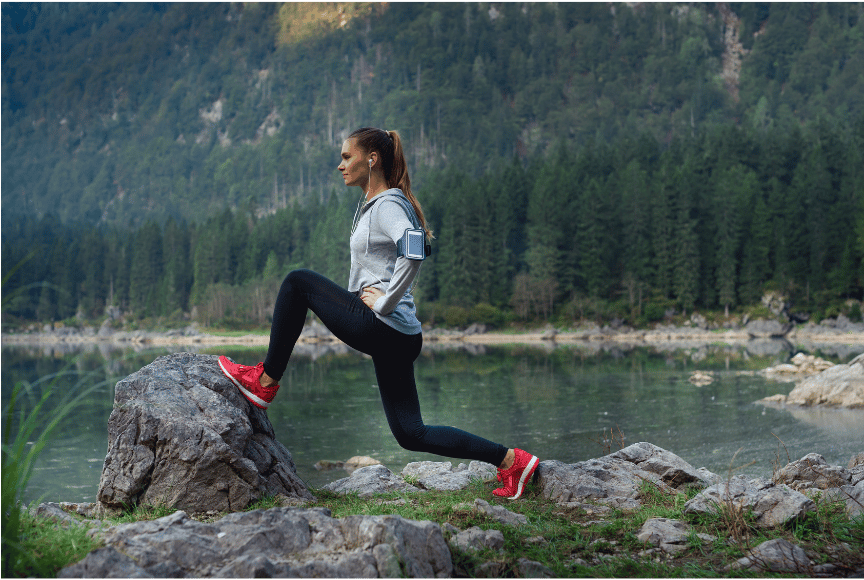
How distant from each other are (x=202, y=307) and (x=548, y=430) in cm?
8704

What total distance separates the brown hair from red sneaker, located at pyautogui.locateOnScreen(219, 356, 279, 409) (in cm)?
155

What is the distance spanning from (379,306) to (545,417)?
17.5 metres

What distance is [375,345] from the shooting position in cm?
445

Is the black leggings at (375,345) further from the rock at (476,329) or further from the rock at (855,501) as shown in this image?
the rock at (476,329)

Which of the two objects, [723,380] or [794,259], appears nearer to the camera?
[723,380]

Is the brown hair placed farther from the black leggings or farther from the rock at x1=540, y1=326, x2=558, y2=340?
the rock at x1=540, y1=326, x2=558, y2=340

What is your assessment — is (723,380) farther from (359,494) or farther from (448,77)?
(448,77)

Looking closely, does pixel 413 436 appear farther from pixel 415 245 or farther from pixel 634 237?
pixel 634 237

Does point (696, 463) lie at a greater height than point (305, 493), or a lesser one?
lesser

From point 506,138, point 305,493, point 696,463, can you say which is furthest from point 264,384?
point 506,138

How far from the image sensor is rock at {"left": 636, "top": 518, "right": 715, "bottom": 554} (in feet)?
12.7

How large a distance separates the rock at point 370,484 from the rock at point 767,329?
63787 millimetres

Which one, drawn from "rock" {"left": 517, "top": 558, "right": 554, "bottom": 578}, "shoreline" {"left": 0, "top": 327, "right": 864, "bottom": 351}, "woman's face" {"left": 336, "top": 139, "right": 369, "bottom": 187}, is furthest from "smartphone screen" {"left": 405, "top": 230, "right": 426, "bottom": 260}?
"shoreline" {"left": 0, "top": 327, "right": 864, "bottom": 351}

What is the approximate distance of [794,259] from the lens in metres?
70.4
